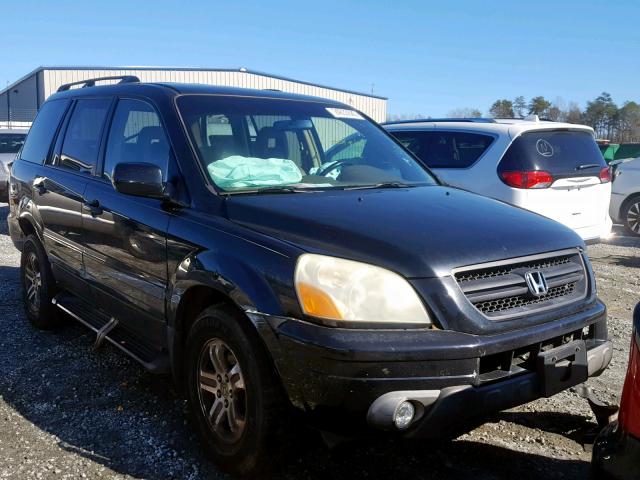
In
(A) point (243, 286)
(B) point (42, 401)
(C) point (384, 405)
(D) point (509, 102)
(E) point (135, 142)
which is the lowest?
(B) point (42, 401)

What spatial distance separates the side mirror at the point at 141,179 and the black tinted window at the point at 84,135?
115cm

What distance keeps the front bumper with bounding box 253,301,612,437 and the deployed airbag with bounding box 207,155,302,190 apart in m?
1.03

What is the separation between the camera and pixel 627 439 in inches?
85.5

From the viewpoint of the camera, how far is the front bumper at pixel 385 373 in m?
2.52

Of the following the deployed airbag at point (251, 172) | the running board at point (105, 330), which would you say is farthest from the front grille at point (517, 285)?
the running board at point (105, 330)

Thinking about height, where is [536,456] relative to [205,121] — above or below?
below

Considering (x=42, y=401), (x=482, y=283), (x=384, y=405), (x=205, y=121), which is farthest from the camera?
(x=42, y=401)

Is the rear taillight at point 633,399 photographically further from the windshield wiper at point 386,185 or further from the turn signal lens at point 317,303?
the windshield wiper at point 386,185

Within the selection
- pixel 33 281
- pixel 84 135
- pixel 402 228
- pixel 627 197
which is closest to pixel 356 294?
pixel 402 228

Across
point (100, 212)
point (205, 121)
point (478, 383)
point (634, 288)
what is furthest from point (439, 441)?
point (634, 288)

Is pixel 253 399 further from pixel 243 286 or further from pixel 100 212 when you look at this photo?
pixel 100 212

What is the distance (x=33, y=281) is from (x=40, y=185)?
88 cm

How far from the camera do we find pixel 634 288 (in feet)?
23.6

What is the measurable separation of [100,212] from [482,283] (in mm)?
2484
